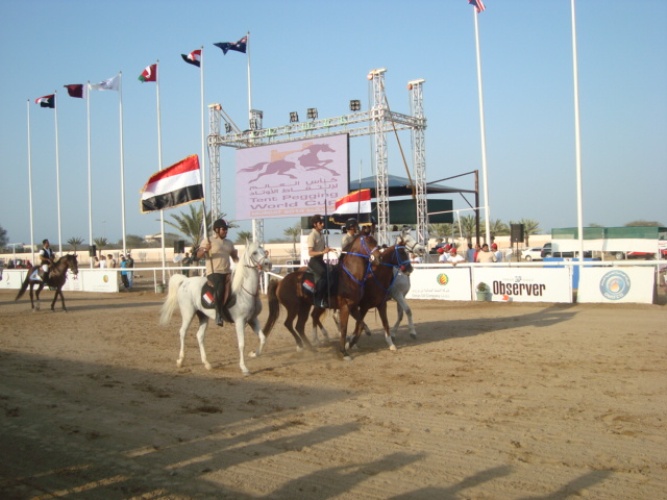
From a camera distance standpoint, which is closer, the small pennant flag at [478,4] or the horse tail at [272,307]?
the horse tail at [272,307]

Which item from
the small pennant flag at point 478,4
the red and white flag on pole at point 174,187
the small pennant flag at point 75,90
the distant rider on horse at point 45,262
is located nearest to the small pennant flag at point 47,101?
the small pennant flag at point 75,90

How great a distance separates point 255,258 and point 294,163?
2250 cm

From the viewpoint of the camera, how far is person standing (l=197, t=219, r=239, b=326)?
989cm

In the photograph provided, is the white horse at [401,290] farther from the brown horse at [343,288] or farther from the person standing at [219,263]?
the person standing at [219,263]

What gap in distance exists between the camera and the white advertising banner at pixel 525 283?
1857 centimetres

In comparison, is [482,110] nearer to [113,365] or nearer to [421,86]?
[421,86]

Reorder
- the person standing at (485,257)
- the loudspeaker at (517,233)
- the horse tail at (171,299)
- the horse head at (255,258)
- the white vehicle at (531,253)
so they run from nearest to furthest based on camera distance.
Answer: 1. the horse head at (255,258)
2. the horse tail at (171,299)
3. the person standing at (485,257)
4. the loudspeaker at (517,233)
5. the white vehicle at (531,253)

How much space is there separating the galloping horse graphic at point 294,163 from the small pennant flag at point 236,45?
672cm

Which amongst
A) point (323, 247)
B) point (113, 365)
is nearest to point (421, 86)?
point (323, 247)

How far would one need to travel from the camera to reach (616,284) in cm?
1778

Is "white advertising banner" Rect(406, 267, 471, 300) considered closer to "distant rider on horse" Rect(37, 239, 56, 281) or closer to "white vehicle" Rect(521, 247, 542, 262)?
"distant rider on horse" Rect(37, 239, 56, 281)

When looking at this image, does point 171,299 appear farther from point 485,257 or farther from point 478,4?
point 478,4

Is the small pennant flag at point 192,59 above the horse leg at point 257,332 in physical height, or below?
above

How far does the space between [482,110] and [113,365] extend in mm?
19071
